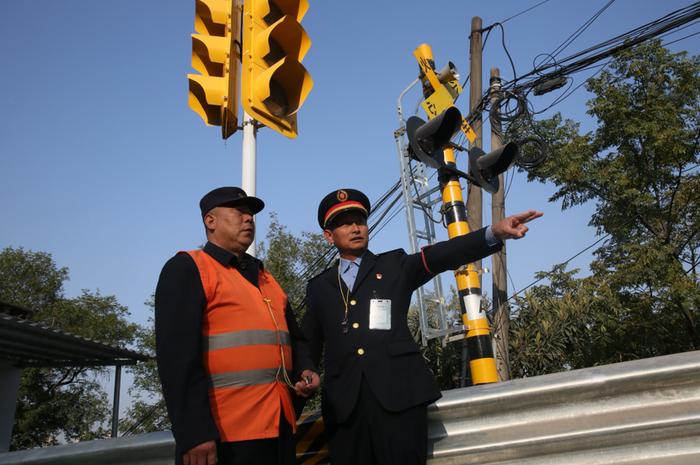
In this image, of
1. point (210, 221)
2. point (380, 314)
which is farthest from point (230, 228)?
point (380, 314)

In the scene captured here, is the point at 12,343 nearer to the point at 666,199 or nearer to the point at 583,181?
the point at 583,181

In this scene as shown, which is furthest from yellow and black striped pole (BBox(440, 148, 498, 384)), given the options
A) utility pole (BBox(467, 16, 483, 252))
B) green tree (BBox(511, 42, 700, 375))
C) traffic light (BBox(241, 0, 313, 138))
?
green tree (BBox(511, 42, 700, 375))

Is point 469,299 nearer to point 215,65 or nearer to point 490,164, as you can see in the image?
point 490,164

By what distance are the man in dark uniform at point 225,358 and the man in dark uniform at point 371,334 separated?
0.67 ft

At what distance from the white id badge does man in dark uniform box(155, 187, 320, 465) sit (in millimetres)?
386

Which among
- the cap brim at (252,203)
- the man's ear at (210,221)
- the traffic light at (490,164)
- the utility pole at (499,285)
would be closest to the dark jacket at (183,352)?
the man's ear at (210,221)

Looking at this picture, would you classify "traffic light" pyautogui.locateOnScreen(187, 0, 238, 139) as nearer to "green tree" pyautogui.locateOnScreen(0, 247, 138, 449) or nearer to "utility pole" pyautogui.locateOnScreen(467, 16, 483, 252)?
"utility pole" pyautogui.locateOnScreen(467, 16, 483, 252)

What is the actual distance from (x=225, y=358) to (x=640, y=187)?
13.8 metres

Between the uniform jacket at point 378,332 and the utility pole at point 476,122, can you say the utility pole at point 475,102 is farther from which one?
the uniform jacket at point 378,332

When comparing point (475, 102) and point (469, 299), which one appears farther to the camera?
point (475, 102)

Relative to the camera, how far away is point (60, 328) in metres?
25.4

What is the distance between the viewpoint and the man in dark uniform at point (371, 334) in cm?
240

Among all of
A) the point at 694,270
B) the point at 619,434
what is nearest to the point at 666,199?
the point at 694,270

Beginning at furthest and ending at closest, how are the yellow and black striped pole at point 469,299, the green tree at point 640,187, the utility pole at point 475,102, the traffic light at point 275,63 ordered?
the green tree at point 640,187 → the utility pole at point 475,102 → the yellow and black striped pole at point 469,299 → the traffic light at point 275,63
